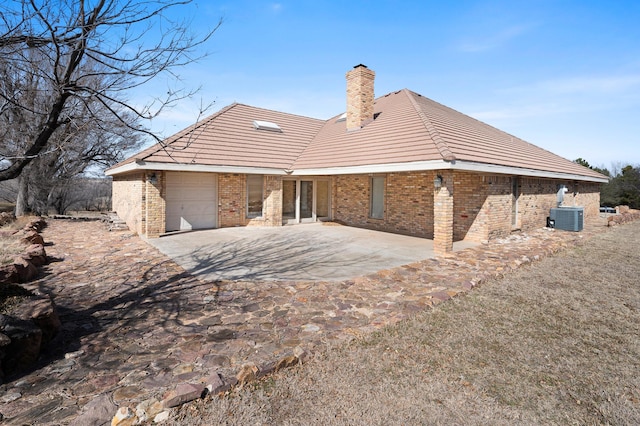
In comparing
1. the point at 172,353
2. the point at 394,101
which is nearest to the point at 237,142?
the point at 394,101

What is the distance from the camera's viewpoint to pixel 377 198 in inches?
559

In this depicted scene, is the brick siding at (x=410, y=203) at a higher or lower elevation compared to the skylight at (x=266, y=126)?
lower

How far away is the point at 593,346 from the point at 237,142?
13364mm

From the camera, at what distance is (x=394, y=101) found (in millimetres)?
15102

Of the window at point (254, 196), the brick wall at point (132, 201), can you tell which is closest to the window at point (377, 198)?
the window at point (254, 196)

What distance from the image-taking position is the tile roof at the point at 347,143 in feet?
33.8

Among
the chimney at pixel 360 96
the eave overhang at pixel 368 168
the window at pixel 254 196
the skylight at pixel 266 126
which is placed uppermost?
the chimney at pixel 360 96

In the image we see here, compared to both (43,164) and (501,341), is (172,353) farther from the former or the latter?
(43,164)

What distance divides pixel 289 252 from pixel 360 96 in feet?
27.6

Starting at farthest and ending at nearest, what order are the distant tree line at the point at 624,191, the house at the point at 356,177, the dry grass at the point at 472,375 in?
the distant tree line at the point at 624,191 → the house at the point at 356,177 → the dry grass at the point at 472,375

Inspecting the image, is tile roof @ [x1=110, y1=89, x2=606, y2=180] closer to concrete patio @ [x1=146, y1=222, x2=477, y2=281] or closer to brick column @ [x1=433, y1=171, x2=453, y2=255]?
brick column @ [x1=433, y1=171, x2=453, y2=255]

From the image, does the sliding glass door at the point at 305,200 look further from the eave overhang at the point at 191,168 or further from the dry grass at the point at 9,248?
the dry grass at the point at 9,248

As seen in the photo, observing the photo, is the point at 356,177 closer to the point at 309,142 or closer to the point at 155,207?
the point at 309,142

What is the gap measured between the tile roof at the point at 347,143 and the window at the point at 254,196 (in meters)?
0.85
